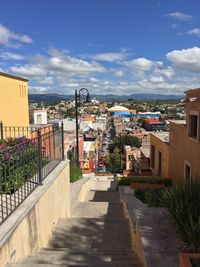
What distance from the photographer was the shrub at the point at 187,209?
3.78 meters

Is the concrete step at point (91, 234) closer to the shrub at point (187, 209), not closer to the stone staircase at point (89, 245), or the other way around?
the stone staircase at point (89, 245)

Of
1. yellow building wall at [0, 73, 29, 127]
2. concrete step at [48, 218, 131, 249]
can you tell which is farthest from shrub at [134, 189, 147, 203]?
yellow building wall at [0, 73, 29, 127]

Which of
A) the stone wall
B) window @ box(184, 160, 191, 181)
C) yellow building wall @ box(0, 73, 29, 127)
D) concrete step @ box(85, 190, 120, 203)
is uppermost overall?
yellow building wall @ box(0, 73, 29, 127)

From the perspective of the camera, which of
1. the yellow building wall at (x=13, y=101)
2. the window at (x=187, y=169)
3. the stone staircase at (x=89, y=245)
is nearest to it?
the stone staircase at (x=89, y=245)

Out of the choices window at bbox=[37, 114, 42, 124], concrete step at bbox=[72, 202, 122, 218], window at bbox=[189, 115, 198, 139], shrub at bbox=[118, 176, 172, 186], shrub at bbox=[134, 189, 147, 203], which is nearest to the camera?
concrete step at bbox=[72, 202, 122, 218]

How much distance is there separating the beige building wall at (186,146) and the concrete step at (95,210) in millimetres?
2821

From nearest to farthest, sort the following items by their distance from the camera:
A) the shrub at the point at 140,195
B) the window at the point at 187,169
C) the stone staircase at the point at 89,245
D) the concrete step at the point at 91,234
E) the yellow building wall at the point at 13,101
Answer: the stone staircase at the point at 89,245 → the concrete step at the point at 91,234 → the yellow building wall at the point at 13,101 → the shrub at the point at 140,195 → the window at the point at 187,169

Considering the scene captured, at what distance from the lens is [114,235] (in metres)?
6.55

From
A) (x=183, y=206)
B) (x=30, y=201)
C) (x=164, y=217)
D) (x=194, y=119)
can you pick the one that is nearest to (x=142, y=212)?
(x=164, y=217)

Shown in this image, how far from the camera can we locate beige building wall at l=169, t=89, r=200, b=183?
1072 cm

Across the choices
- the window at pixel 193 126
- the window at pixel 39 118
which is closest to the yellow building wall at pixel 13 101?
the window at pixel 193 126

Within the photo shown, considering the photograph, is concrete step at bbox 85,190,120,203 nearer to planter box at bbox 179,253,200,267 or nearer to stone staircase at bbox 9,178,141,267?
stone staircase at bbox 9,178,141,267

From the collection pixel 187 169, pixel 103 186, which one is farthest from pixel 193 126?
pixel 103 186

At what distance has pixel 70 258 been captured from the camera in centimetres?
441
